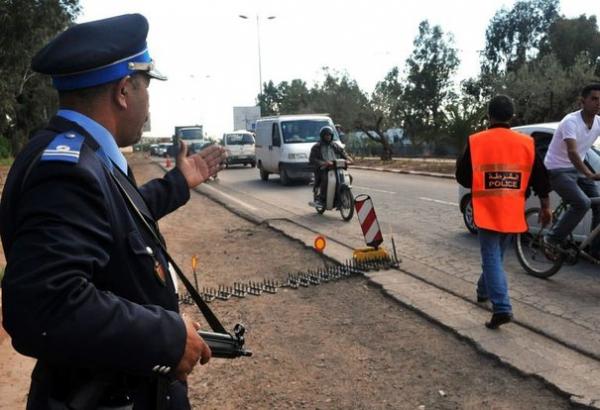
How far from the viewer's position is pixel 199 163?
2.30 metres

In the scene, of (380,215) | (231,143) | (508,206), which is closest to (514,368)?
(508,206)

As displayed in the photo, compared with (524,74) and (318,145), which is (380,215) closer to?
(318,145)

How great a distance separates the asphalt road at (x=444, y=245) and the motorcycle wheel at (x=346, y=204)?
15cm

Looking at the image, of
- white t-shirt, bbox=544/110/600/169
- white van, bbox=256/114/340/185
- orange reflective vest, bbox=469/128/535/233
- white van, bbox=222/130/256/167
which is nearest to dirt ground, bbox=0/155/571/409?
orange reflective vest, bbox=469/128/535/233

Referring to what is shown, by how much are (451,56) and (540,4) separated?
44.8 ft

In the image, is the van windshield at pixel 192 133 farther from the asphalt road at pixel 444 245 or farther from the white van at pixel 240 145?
the asphalt road at pixel 444 245

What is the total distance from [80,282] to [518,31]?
219 feet

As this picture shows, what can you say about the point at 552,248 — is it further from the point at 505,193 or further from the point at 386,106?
the point at 386,106

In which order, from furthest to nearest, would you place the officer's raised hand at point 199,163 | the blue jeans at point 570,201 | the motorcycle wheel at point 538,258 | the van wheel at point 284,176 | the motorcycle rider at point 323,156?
the van wheel at point 284,176, the motorcycle rider at point 323,156, the motorcycle wheel at point 538,258, the blue jeans at point 570,201, the officer's raised hand at point 199,163

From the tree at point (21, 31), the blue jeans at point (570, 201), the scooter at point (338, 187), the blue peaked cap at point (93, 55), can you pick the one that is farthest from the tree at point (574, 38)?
the blue peaked cap at point (93, 55)

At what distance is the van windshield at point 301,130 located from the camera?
18500mm

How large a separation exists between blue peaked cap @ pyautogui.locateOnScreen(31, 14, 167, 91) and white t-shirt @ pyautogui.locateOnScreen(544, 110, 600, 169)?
5227 mm

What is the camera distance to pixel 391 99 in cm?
4062

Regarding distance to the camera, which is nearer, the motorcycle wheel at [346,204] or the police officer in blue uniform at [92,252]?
the police officer in blue uniform at [92,252]
